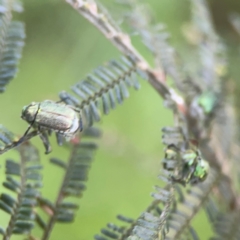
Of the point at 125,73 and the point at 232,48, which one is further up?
the point at 125,73

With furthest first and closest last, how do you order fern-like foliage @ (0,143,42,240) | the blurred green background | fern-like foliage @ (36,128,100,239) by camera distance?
1. the blurred green background
2. fern-like foliage @ (36,128,100,239)
3. fern-like foliage @ (0,143,42,240)

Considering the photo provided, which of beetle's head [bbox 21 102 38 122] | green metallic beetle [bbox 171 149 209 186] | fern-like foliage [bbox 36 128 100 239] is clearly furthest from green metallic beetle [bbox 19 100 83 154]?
green metallic beetle [bbox 171 149 209 186]

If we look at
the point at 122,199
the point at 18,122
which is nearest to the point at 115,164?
the point at 122,199

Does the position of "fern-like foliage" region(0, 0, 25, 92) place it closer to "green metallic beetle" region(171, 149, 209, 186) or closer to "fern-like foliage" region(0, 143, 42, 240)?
"fern-like foliage" region(0, 143, 42, 240)

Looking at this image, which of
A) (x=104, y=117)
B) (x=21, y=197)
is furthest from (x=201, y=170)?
(x=104, y=117)

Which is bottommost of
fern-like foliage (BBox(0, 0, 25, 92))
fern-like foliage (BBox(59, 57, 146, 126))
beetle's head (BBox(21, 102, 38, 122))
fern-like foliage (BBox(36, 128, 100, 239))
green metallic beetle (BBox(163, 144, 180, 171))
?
green metallic beetle (BBox(163, 144, 180, 171))

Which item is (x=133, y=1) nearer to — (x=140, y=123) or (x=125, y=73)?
(x=125, y=73)

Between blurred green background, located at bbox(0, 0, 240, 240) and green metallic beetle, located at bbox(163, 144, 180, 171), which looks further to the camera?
blurred green background, located at bbox(0, 0, 240, 240)

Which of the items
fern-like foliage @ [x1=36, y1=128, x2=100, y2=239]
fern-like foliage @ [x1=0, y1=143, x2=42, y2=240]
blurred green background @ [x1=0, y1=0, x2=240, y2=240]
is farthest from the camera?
blurred green background @ [x1=0, y1=0, x2=240, y2=240]
